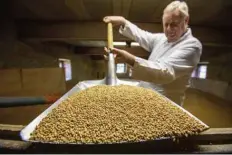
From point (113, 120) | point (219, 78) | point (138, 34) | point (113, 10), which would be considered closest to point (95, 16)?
point (113, 10)

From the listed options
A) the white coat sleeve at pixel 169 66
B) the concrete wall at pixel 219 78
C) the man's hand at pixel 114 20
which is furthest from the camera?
the concrete wall at pixel 219 78

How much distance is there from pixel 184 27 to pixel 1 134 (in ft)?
3.47

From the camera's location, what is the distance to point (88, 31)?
266cm

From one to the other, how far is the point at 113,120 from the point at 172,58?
575 mm

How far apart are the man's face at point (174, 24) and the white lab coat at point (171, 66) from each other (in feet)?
0.10

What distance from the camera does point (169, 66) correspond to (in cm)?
109

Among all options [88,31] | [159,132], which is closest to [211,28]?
[88,31]

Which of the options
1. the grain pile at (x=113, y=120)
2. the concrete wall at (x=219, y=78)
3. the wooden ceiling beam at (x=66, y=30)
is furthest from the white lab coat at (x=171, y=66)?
the concrete wall at (x=219, y=78)

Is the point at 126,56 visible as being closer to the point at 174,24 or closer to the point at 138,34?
the point at 174,24

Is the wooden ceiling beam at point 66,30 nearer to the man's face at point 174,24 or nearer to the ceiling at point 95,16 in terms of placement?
the ceiling at point 95,16

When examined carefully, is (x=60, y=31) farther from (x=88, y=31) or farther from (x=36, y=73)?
(x=36, y=73)

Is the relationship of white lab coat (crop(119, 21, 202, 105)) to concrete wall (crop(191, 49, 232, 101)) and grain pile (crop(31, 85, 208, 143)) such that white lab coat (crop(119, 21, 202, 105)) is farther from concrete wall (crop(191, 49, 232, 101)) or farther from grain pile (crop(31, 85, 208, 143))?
concrete wall (crop(191, 49, 232, 101))

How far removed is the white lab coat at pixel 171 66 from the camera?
41.6 inches

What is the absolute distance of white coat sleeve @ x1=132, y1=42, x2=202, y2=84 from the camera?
1051 millimetres
